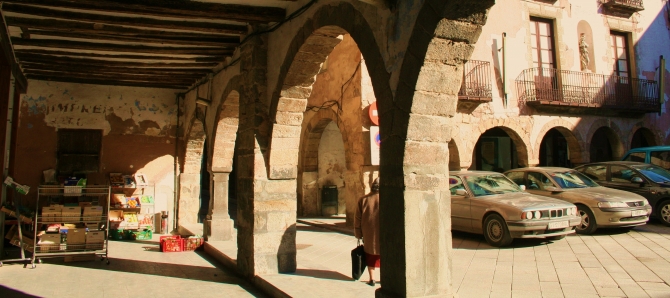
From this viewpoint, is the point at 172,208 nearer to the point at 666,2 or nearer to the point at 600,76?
the point at 600,76

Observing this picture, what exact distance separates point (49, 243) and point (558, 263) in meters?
7.21

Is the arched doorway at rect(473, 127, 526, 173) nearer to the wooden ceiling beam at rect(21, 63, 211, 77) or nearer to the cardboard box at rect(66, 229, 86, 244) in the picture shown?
the wooden ceiling beam at rect(21, 63, 211, 77)

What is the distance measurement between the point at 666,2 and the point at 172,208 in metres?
16.5

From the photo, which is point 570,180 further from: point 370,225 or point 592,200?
point 370,225

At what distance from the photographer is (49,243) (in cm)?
704

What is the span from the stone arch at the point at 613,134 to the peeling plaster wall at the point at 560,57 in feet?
0.12

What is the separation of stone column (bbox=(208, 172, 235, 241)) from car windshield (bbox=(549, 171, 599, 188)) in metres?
6.29

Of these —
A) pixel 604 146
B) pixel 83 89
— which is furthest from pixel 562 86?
pixel 83 89

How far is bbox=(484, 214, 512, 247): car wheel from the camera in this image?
24.6 ft

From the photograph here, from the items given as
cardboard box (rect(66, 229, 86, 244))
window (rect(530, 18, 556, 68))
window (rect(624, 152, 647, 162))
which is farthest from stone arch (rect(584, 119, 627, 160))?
cardboard box (rect(66, 229, 86, 244))

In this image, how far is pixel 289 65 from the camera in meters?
5.21

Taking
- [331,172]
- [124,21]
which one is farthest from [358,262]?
[331,172]

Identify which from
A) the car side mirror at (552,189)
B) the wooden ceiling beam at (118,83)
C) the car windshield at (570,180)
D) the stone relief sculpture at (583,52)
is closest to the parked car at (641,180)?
the car windshield at (570,180)

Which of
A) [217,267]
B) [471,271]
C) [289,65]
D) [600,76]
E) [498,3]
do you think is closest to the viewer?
[289,65]
